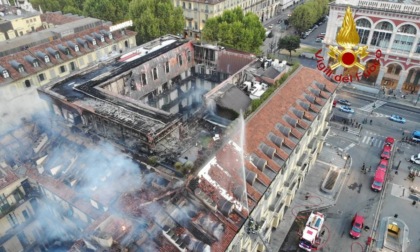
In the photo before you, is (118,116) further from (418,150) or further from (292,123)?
(418,150)

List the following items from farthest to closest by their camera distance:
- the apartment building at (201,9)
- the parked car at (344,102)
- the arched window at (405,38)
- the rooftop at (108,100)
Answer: the apartment building at (201,9)
the parked car at (344,102)
the arched window at (405,38)
the rooftop at (108,100)

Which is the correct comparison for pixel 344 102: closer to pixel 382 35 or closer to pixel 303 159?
pixel 382 35

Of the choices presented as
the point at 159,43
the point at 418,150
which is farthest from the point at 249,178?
the point at 418,150

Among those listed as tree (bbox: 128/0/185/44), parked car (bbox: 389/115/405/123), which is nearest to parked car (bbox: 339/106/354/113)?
parked car (bbox: 389/115/405/123)

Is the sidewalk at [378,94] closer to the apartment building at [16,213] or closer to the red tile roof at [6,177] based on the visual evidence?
the apartment building at [16,213]

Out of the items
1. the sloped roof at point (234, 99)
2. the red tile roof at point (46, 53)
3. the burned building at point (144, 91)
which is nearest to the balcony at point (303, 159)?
the sloped roof at point (234, 99)

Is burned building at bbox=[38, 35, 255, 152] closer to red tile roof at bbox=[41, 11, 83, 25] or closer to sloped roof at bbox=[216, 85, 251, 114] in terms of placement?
sloped roof at bbox=[216, 85, 251, 114]

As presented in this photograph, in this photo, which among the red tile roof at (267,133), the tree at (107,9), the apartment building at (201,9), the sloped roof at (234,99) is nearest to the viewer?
the red tile roof at (267,133)

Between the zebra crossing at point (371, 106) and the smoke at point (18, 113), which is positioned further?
the zebra crossing at point (371, 106)
